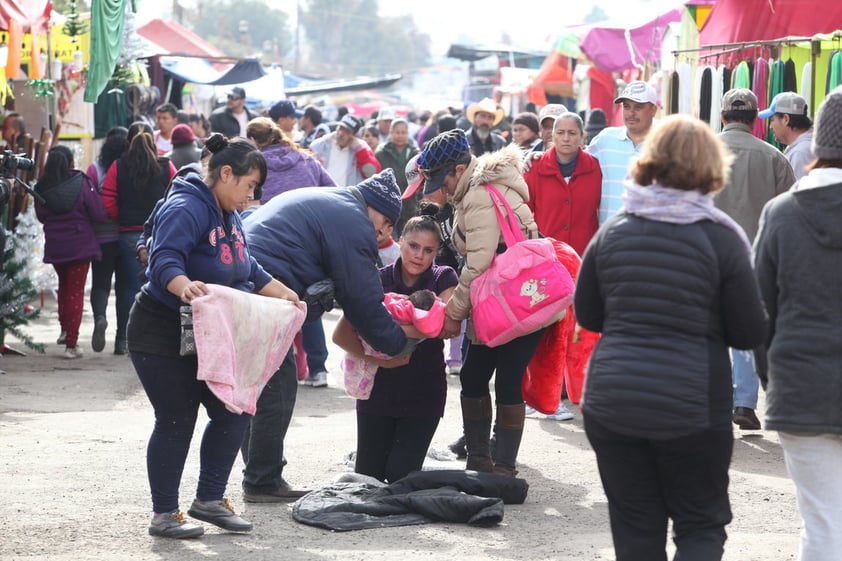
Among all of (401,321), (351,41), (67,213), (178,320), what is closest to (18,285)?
(67,213)

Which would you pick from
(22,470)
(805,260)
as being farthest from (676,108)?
(805,260)

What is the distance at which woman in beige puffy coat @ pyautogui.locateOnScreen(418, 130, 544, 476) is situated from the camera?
21.3 feet

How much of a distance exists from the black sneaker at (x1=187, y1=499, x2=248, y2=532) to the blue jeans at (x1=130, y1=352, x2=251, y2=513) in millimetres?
31

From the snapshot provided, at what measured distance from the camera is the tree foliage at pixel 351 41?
134125mm

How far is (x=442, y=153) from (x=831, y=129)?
2.55 meters

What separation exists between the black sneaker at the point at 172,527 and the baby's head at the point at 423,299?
1.50 m

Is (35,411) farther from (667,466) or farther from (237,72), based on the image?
(237,72)

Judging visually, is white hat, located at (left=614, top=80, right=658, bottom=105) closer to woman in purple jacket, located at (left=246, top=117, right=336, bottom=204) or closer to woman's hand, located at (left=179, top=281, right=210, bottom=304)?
woman in purple jacket, located at (left=246, top=117, right=336, bottom=204)

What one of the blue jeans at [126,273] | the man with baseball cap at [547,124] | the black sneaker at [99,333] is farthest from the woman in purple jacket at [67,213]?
the man with baseball cap at [547,124]

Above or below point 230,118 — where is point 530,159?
above

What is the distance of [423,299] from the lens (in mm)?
6426

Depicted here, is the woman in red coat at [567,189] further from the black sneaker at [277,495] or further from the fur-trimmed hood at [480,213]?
the black sneaker at [277,495]

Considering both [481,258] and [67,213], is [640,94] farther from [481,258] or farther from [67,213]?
[67,213]

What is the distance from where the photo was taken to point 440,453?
757 centimetres
